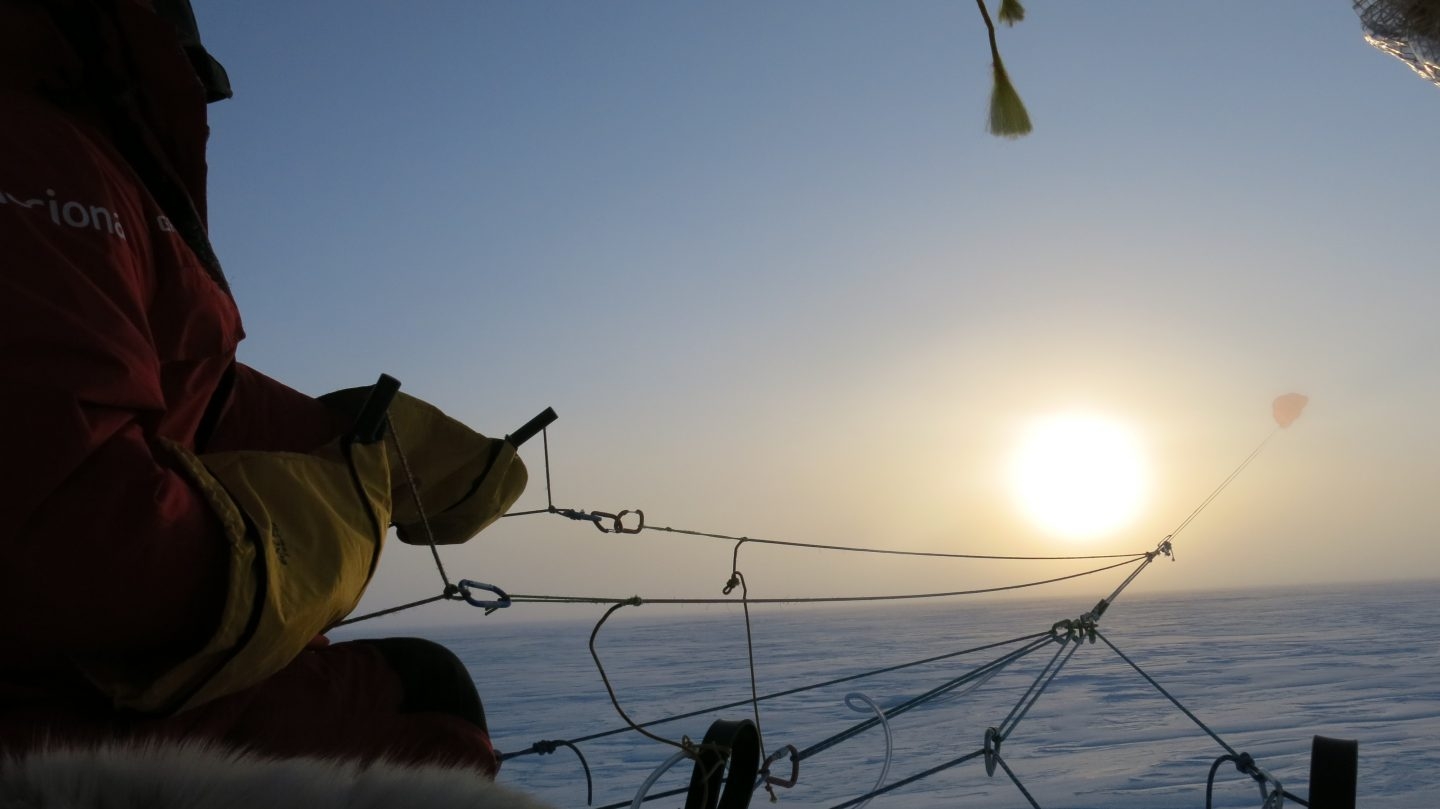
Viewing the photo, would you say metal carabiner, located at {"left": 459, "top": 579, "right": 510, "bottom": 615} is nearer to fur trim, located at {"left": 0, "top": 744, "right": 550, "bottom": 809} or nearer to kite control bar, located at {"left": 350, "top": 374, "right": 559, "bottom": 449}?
kite control bar, located at {"left": 350, "top": 374, "right": 559, "bottom": 449}

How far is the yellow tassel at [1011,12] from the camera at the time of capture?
219 cm

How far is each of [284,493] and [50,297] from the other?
291 mm

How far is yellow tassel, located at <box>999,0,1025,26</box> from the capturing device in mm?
2191

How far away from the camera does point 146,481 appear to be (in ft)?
2.67

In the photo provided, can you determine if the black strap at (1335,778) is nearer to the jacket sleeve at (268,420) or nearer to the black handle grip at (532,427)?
the black handle grip at (532,427)

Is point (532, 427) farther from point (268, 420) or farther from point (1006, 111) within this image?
point (1006, 111)

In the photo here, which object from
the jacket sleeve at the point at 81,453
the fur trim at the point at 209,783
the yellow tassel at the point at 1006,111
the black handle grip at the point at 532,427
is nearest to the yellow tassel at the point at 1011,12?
the yellow tassel at the point at 1006,111

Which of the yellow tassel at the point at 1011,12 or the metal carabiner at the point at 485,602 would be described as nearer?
the metal carabiner at the point at 485,602

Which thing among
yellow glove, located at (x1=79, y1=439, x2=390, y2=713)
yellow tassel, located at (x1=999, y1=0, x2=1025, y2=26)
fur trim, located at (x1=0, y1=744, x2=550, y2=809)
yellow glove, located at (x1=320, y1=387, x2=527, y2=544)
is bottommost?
fur trim, located at (x1=0, y1=744, x2=550, y2=809)

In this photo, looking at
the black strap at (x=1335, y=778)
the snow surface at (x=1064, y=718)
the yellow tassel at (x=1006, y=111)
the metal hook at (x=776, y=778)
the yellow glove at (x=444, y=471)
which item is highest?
the yellow tassel at (x=1006, y=111)

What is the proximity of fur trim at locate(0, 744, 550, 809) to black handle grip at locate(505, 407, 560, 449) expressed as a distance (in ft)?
3.93

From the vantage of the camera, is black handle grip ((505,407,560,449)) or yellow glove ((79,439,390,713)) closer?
yellow glove ((79,439,390,713))

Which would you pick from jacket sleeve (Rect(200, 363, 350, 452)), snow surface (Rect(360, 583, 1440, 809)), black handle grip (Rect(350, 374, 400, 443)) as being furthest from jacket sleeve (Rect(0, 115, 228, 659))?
snow surface (Rect(360, 583, 1440, 809))

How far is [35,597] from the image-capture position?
77cm
